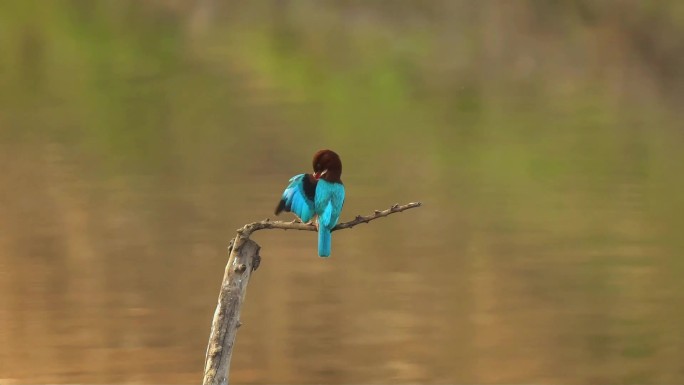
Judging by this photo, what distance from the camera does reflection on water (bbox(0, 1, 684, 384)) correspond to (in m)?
2.57

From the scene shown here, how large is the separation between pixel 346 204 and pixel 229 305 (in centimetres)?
73

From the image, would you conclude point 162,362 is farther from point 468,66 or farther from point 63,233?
point 468,66

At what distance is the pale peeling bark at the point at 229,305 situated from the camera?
1.89 metres

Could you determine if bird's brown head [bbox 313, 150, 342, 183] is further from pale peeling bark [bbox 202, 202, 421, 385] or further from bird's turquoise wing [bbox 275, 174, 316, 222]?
pale peeling bark [bbox 202, 202, 421, 385]

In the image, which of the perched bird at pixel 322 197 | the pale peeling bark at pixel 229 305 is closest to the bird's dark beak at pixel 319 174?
the perched bird at pixel 322 197

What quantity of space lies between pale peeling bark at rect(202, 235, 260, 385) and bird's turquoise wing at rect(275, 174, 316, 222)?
0.15 metres

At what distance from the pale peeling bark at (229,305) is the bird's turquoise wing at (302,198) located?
0.49 feet

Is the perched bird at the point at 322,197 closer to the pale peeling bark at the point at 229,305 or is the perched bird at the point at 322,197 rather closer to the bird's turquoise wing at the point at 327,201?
the bird's turquoise wing at the point at 327,201

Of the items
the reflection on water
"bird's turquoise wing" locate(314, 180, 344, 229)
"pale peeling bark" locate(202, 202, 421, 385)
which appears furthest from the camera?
the reflection on water

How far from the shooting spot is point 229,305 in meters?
1.90

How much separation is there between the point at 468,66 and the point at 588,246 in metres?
0.65

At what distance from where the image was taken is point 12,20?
2.65 metres

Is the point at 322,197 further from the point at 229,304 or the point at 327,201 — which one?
the point at 229,304

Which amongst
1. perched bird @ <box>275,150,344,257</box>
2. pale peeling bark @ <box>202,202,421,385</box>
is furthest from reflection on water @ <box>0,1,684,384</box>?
perched bird @ <box>275,150,344,257</box>
